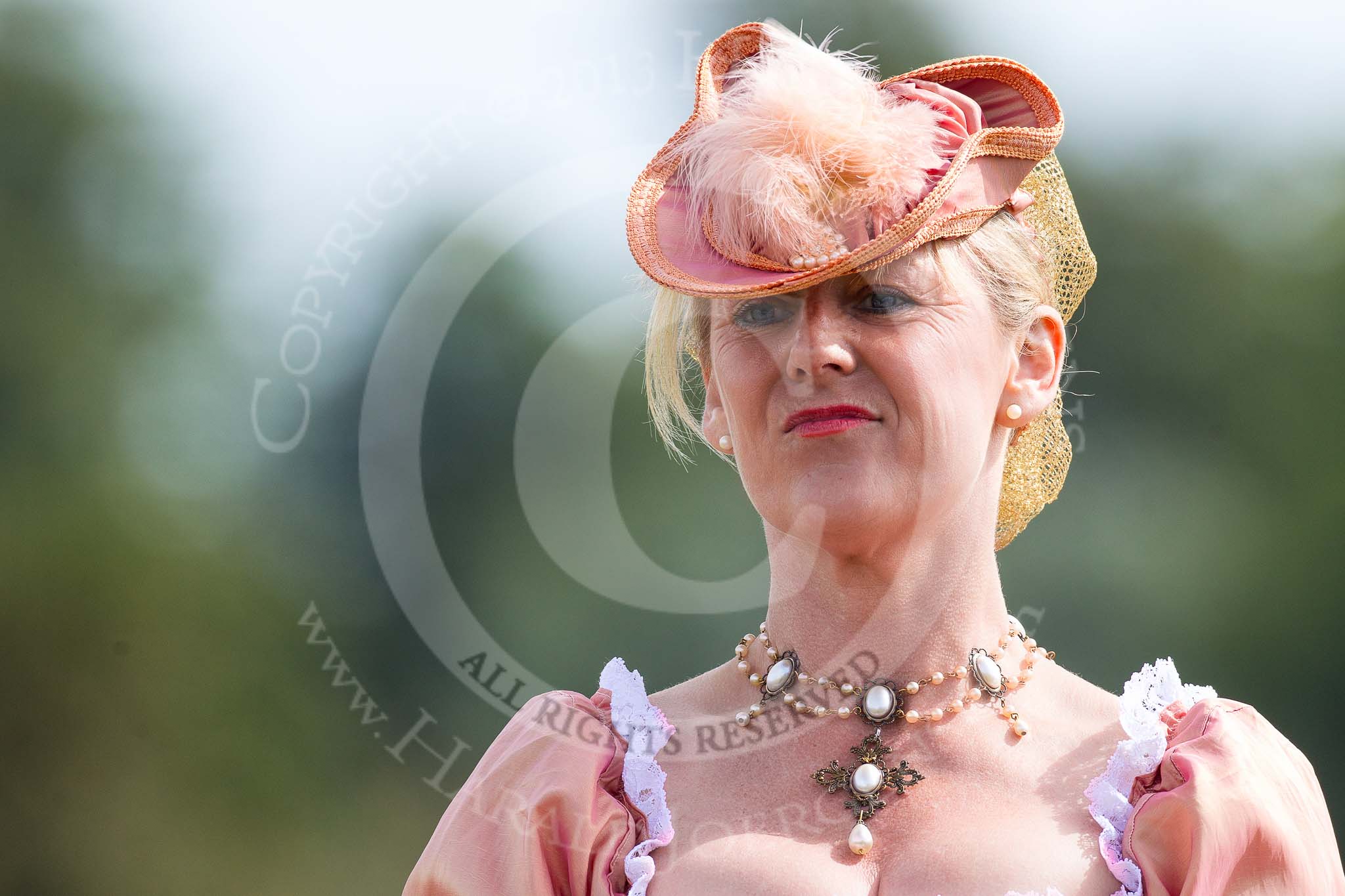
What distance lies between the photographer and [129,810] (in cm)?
720

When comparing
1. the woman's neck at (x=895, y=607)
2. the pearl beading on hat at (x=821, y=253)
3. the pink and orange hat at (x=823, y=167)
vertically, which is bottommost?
the woman's neck at (x=895, y=607)

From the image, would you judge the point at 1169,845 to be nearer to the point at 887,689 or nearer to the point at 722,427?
the point at 887,689

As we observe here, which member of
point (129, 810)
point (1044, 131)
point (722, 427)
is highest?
point (1044, 131)

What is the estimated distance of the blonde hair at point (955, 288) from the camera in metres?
2.25

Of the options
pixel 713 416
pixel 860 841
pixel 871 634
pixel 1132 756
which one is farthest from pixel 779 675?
pixel 1132 756

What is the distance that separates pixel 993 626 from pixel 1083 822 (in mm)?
373

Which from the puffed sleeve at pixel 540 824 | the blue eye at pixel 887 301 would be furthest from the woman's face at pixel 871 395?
the puffed sleeve at pixel 540 824

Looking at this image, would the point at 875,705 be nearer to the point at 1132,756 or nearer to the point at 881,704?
the point at 881,704

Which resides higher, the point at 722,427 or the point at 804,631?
the point at 722,427

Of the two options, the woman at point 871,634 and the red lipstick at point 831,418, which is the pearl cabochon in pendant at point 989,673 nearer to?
the woman at point 871,634

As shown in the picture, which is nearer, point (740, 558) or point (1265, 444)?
point (740, 558)

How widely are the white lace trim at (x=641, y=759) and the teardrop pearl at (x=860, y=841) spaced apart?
11.1 inches

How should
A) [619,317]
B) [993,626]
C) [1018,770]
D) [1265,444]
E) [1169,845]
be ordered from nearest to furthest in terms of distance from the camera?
[1169,845] < [1018,770] < [993,626] < [619,317] < [1265,444]

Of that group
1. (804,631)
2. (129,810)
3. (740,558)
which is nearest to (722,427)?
(804,631)
